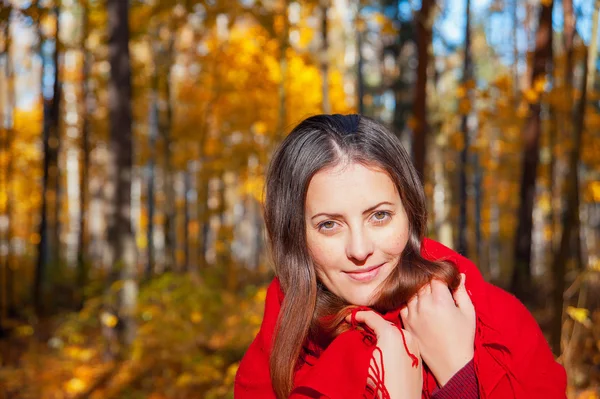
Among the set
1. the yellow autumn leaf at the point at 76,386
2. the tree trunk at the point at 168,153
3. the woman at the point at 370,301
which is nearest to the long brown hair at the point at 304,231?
the woman at the point at 370,301

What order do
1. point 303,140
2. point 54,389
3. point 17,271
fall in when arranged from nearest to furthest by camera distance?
point 303,140, point 54,389, point 17,271

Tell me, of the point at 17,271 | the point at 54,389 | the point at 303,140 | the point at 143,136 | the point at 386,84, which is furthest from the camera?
the point at 143,136

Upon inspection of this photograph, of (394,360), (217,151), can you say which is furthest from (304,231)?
(217,151)

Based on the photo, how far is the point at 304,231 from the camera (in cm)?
190

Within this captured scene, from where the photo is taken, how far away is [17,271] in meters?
15.6

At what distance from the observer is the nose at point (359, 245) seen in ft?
5.83

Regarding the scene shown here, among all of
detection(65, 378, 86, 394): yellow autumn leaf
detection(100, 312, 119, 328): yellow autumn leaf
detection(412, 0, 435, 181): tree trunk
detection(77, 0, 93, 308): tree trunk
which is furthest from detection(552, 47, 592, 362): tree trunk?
detection(77, 0, 93, 308): tree trunk

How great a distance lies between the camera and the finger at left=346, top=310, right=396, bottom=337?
1.79m

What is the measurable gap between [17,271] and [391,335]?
51.1 feet

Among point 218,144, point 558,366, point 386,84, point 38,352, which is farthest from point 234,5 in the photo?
point 218,144

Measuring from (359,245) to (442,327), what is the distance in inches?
13.0

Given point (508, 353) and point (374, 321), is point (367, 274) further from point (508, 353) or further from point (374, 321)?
point (508, 353)

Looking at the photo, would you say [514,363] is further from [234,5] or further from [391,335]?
[234,5]

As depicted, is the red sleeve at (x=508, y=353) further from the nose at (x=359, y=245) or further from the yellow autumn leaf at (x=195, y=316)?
the yellow autumn leaf at (x=195, y=316)
